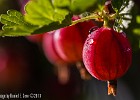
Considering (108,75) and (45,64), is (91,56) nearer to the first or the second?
(108,75)

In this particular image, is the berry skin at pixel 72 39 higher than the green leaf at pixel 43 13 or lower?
lower

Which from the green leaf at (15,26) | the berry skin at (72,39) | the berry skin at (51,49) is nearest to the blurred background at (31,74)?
the berry skin at (51,49)

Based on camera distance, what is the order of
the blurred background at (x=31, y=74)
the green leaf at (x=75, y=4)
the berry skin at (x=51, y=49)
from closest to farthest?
1. the green leaf at (x=75, y=4)
2. the berry skin at (x=51, y=49)
3. the blurred background at (x=31, y=74)

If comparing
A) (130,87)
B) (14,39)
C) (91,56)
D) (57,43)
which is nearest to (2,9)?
(14,39)

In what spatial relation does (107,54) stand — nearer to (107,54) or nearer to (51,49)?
(107,54)

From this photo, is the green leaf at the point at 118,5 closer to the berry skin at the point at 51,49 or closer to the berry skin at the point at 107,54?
the berry skin at the point at 107,54

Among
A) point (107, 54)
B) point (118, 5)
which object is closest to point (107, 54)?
point (107, 54)

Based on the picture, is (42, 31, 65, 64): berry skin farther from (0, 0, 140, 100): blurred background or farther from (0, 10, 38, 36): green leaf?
(0, 0, 140, 100): blurred background
